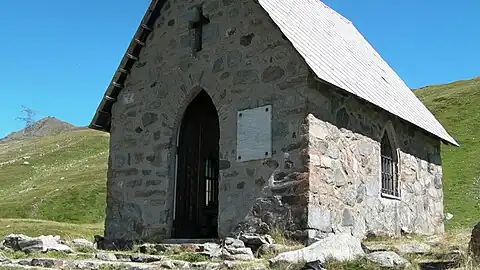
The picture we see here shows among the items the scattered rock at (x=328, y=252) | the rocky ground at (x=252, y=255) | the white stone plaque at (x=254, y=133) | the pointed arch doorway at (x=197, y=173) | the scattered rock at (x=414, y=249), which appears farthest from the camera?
the pointed arch doorway at (x=197, y=173)

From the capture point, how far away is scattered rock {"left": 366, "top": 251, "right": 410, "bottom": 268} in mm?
9312

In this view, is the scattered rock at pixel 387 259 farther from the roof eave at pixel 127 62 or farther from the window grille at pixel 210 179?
the roof eave at pixel 127 62

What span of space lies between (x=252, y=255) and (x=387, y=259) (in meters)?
2.96

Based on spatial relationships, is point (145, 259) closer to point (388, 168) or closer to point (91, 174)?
point (388, 168)

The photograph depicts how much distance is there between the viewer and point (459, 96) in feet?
184

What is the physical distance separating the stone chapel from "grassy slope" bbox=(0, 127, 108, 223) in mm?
23680

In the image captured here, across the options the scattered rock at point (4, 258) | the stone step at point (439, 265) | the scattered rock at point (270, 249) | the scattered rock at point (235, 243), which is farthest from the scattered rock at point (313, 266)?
the scattered rock at point (4, 258)

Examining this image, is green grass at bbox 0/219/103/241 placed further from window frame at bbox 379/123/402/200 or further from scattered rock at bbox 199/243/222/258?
scattered rock at bbox 199/243/222/258

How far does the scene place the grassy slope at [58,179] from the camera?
42.7 metres

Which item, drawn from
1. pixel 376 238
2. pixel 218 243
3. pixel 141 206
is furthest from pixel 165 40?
pixel 376 238

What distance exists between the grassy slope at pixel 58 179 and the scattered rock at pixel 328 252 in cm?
3072

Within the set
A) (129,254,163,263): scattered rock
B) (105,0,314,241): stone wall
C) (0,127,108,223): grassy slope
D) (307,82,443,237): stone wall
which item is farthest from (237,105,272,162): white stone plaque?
(0,127,108,223): grassy slope

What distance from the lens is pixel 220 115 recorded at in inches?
584

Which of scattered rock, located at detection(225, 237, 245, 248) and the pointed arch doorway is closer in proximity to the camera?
scattered rock, located at detection(225, 237, 245, 248)
